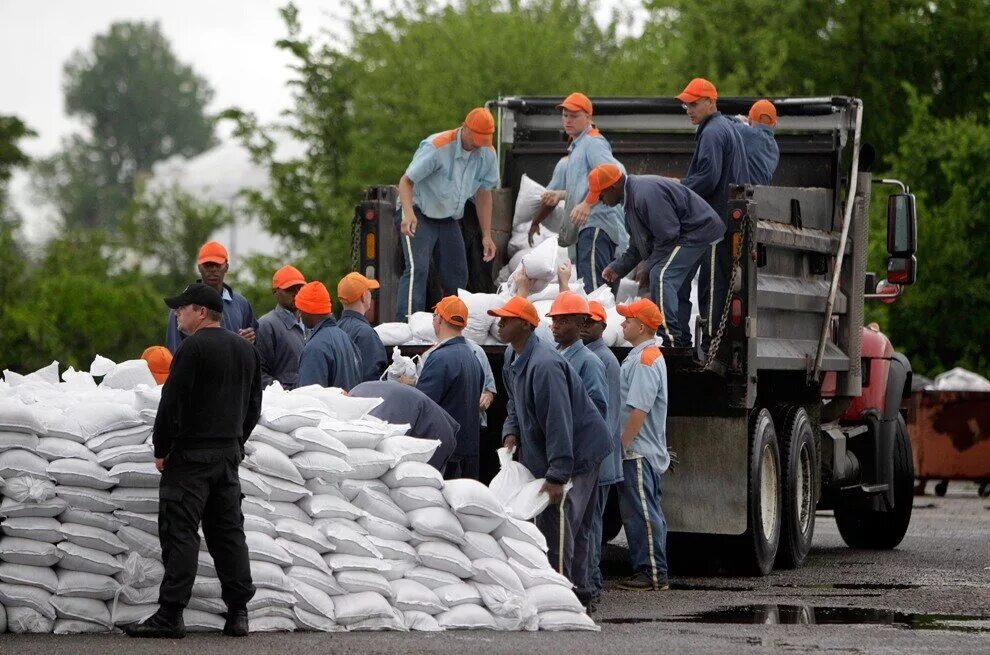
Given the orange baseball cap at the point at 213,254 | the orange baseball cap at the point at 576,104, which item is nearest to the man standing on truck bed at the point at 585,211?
the orange baseball cap at the point at 576,104

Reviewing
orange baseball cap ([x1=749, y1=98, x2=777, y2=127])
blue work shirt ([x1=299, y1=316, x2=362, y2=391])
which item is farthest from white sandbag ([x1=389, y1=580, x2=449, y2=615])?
orange baseball cap ([x1=749, y1=98, x2=777, y2=127])

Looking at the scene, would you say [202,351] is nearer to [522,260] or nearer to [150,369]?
[150,369]

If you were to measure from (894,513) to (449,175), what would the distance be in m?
4.49

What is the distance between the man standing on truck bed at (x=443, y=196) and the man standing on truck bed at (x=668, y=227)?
1.05 meters

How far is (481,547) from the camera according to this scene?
918cm

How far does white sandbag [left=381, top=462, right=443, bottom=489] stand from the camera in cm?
925

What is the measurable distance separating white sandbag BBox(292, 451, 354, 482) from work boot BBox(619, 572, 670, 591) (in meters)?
2.48

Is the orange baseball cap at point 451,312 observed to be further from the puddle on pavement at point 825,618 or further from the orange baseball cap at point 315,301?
the puddle on pavement at point 825,618

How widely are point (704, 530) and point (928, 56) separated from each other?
1009 inches

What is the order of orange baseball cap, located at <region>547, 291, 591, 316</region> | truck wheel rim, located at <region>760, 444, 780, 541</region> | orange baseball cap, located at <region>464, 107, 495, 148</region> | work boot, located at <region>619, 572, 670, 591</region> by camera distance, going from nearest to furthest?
orange baseball cap, located at <region>547, 291, 591, 316</region>
work boot, located at <region>619, 572, 670, 591</region>
truck wheel rim, located at <region>760, 444, 780, 541</region>
orange baseball cap, located at <region>464, 107, 495, 148</region>

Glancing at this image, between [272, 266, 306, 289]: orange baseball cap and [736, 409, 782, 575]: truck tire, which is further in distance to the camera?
[272, 266, 306, 289]: orange baseball cap

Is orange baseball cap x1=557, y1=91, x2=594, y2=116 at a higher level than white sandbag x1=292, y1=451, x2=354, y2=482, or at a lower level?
higher

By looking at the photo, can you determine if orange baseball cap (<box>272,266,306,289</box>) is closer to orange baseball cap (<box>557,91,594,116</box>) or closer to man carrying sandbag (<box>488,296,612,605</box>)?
orange baseball cap (<box>557,91,594,116</box>)

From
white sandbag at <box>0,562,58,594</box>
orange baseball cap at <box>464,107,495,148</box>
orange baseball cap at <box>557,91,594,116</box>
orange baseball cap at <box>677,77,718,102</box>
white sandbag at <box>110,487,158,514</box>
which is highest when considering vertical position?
orange baseball cap at <box>677,77,718,102</box>
